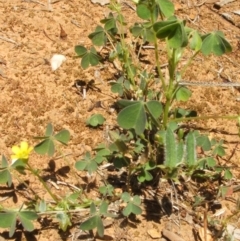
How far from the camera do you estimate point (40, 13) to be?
344 centimetres

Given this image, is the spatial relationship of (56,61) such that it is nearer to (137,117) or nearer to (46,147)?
(46,147)

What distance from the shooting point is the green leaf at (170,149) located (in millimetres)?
2320

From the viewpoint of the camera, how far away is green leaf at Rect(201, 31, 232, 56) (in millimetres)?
2430

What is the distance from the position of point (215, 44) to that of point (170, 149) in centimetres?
51

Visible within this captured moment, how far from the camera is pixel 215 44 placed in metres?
2.43

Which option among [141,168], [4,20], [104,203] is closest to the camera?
[104,203]

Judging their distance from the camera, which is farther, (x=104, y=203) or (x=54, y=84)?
(x=54, y=84)

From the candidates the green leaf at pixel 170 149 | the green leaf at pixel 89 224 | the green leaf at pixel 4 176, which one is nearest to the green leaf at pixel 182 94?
the green leaf at pixel 170 149

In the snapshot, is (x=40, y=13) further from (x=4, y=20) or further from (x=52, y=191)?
(x=52, y=191)

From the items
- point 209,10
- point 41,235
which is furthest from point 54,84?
point 209,10

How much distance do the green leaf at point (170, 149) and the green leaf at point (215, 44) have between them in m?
0.42

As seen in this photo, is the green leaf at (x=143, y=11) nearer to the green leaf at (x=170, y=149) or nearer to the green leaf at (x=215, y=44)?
the green leaf at (x=215, y=44)

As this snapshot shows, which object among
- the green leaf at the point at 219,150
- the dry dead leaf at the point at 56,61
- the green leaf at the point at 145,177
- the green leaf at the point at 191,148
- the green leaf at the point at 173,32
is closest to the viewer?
the green leaf at the point at 173,32

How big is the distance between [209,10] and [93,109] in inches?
47.1
